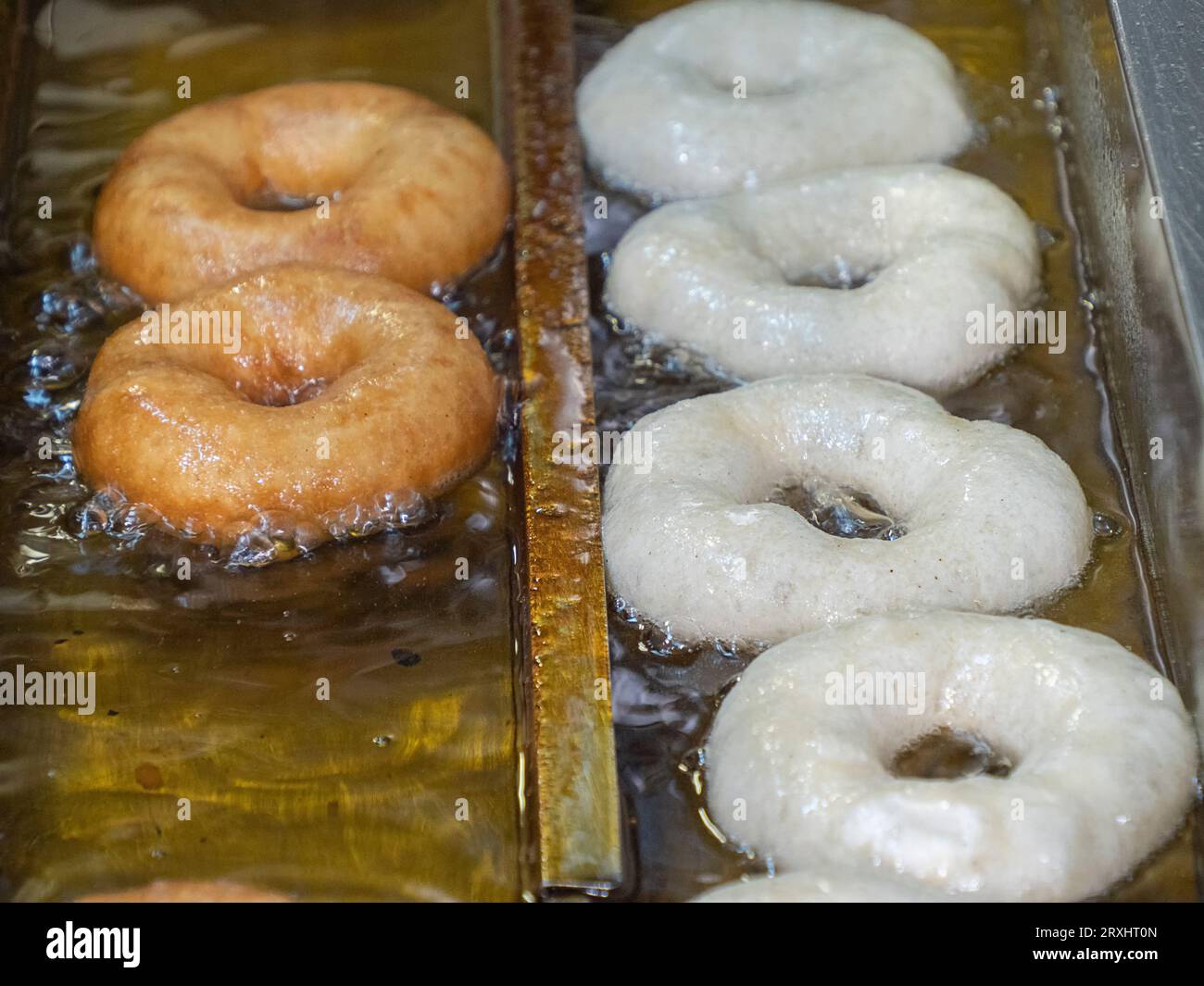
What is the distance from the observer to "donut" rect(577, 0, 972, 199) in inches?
128

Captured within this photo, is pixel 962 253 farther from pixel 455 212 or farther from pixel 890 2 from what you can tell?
pixel 890 2

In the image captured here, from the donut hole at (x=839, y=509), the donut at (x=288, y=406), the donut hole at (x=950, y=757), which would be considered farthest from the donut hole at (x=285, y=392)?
the donut hole at (x=950, y=757)

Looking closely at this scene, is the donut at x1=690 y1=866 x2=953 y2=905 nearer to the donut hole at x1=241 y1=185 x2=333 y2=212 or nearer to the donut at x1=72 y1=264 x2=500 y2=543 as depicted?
the donut at x1=72 y1=264 x2=500 y2=543

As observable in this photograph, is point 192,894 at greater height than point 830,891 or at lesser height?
lesser

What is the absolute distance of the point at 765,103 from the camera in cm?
331

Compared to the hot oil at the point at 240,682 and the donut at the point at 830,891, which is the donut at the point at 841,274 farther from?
the donut at the point at 830,891

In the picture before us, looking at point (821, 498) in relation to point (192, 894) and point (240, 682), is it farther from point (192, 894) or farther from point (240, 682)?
point (192, 894)

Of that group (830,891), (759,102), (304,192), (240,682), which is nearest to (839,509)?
(830,891)

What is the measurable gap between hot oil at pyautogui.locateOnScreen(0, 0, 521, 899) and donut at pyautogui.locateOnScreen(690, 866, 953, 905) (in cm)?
36

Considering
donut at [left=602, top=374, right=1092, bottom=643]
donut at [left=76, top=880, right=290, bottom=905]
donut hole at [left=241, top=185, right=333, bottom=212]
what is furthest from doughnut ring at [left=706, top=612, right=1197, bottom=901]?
donut hole at [left=241, top=185, right=333, bottom=212]

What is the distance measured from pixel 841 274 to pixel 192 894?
71.3 inches

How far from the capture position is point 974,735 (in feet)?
7.03

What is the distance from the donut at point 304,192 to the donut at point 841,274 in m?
0.37
